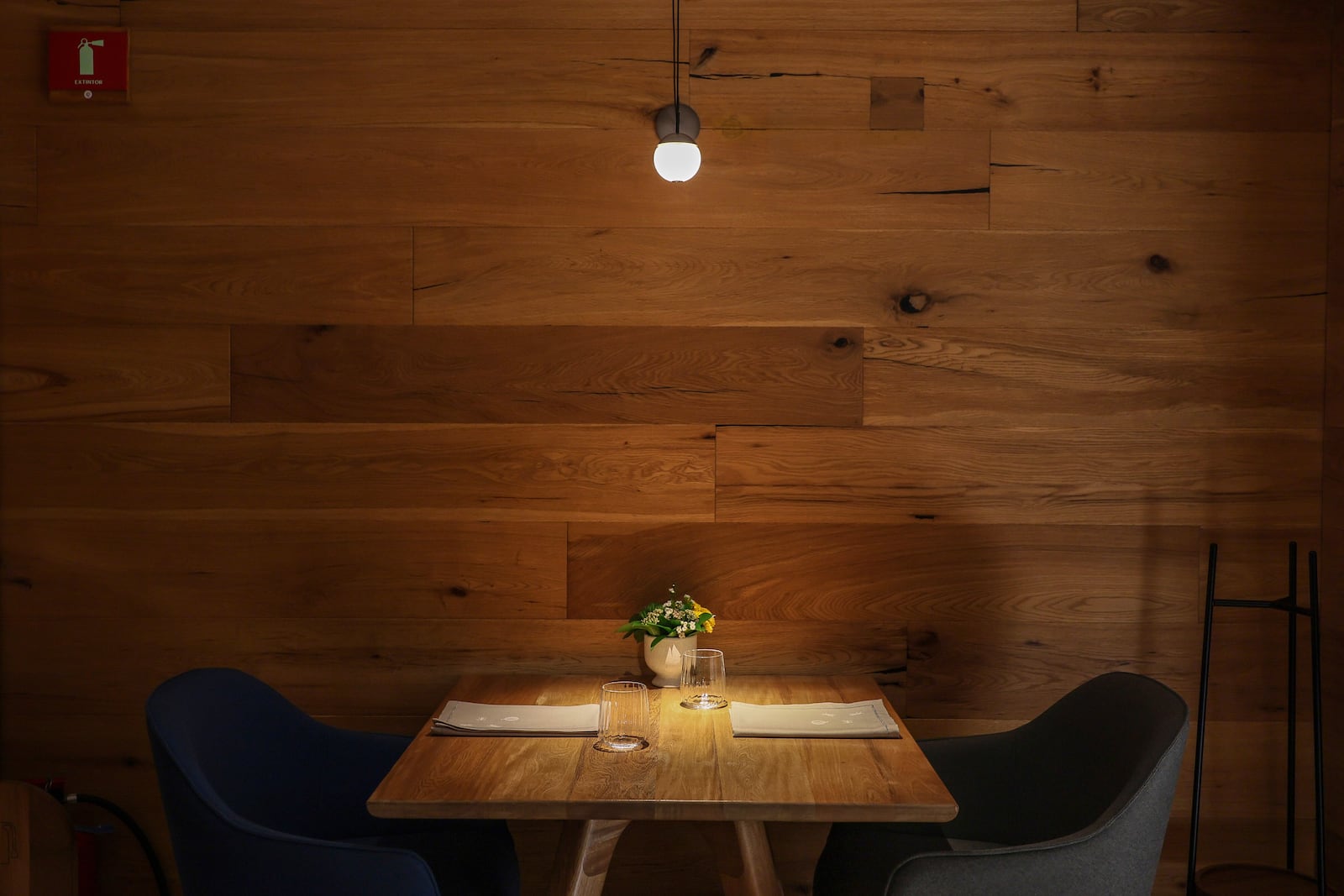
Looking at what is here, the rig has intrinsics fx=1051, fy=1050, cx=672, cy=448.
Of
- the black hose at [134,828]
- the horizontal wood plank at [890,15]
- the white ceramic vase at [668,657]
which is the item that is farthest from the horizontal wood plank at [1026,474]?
the black hose at [134,828]

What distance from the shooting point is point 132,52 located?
8.64 ft

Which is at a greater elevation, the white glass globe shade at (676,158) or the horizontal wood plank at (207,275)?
the white glass globe shade at (676,158)

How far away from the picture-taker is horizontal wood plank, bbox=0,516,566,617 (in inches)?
105

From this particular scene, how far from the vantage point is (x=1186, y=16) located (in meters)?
2.62

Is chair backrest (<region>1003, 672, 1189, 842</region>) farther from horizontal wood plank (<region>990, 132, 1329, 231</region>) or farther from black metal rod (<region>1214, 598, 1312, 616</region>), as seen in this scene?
horizontal wood plank (<region>990, 132, 1329, 231</region>)

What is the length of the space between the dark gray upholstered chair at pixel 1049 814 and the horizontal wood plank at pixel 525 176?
1225 millimetres

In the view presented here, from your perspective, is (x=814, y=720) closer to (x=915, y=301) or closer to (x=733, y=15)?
(x=915, y=301)

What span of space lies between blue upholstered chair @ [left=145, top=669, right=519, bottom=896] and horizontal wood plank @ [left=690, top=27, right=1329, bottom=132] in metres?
1.73

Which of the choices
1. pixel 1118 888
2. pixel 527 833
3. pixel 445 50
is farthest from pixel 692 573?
pixel 445 50

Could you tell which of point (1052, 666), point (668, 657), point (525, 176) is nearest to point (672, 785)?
point (668, 657)

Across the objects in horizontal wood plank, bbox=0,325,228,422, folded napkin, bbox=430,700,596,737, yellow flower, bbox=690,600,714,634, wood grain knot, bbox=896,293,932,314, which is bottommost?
folded napkin, bbox=430,700,596,737

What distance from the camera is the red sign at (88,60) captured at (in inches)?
102

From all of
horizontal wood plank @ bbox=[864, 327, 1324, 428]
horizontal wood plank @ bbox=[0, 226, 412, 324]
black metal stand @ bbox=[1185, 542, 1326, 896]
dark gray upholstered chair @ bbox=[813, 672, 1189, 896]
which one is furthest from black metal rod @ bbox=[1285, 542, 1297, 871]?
horizontal wood plank @ bbox=[0, 226, 412, 324]

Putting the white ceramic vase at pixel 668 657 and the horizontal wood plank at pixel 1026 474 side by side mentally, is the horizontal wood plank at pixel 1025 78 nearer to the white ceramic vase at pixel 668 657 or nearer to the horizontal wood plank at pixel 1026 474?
the horizontal wood plank at pixel 1026 474
